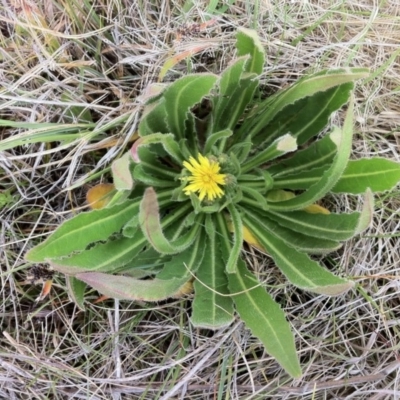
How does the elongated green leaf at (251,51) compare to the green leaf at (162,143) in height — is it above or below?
above

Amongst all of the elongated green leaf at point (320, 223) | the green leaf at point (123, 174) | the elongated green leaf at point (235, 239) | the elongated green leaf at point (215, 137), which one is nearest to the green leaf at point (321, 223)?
the elongated green leaf at point (320, 223)

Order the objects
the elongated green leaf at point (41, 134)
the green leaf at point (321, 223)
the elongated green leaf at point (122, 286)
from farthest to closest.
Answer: the elongated green leaf at point (41, 134) → the green leaf at point (321, 223) → the elongated green leaf at point (122, 286)

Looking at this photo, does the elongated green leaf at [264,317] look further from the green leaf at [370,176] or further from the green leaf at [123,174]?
the green leaf at [123,174]

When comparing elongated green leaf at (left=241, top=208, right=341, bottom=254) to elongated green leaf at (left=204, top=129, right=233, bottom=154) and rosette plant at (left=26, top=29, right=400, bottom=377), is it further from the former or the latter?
elongated green leaf at (left=204, top=129, right=233, bottom=154)

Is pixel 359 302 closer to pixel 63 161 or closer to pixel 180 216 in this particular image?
pixel 180 216

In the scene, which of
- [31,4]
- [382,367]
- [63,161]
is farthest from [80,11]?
[382,367]

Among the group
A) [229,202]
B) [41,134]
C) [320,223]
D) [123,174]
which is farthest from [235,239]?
[41,134]
